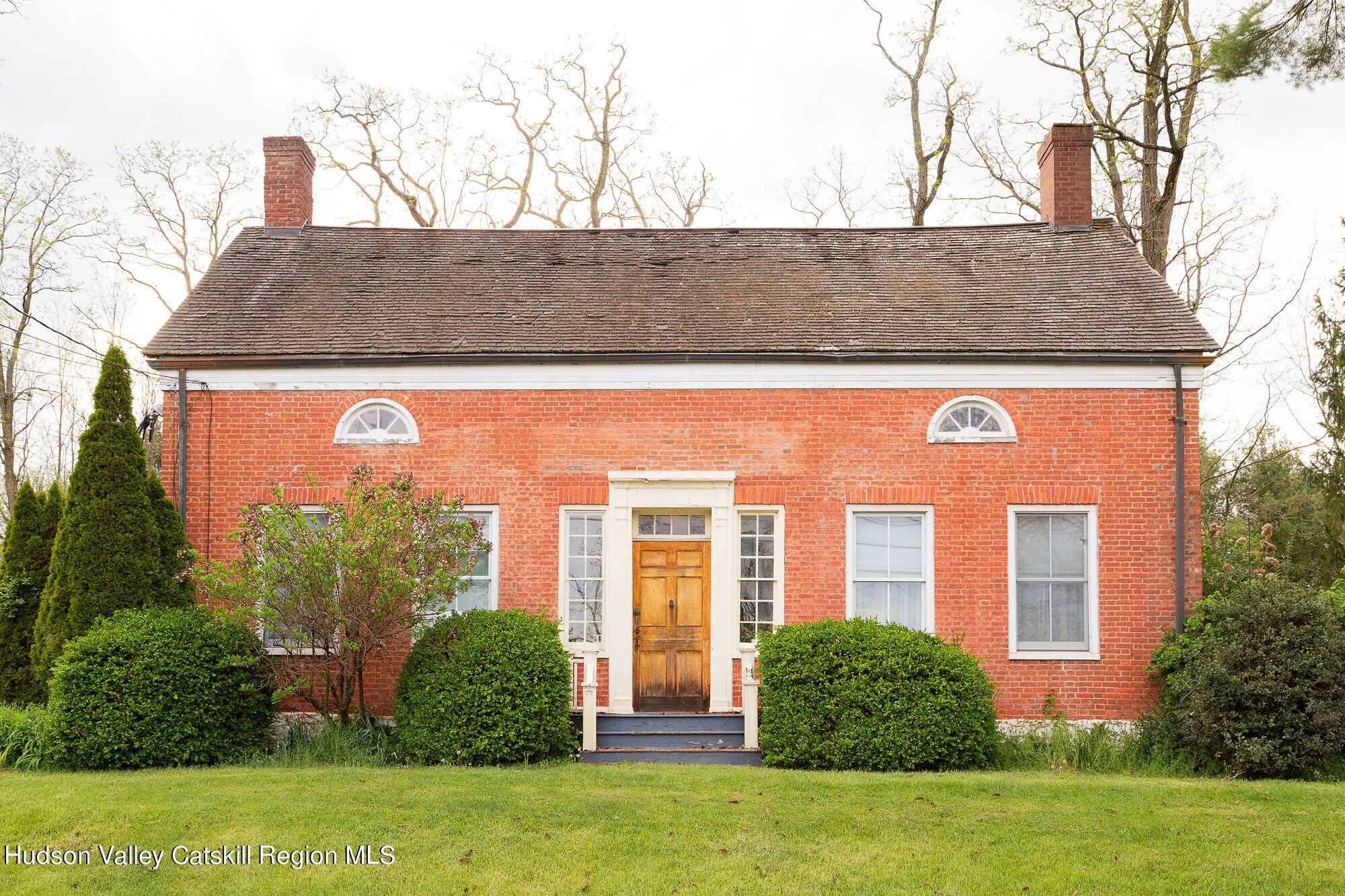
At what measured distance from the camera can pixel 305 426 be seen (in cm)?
1225

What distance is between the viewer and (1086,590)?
11.9 meters

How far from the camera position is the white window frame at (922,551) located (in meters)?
11.9

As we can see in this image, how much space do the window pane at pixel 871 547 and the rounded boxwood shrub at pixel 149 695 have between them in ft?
22.3

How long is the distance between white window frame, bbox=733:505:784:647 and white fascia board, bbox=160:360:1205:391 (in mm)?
1472

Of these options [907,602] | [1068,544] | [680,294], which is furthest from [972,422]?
[680,294]

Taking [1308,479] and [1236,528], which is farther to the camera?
[1308,479]

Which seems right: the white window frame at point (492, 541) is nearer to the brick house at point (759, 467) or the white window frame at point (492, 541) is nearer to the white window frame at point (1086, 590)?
the brick house at point (759, 467)

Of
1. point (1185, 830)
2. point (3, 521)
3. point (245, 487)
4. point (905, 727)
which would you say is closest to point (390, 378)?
point (245, 487)

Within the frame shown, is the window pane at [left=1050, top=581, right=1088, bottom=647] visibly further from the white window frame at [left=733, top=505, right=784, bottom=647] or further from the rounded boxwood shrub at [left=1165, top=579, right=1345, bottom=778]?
the white window frame at [left=733, top=505, right=784, bottom=647]

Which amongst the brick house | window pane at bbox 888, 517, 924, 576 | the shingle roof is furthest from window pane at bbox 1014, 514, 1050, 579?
the shingle roof

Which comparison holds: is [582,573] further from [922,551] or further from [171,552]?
[171,552]

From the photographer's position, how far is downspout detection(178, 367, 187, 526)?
1216 cm

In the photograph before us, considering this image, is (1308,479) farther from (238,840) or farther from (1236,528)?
(238,840)

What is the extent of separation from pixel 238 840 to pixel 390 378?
601cm
